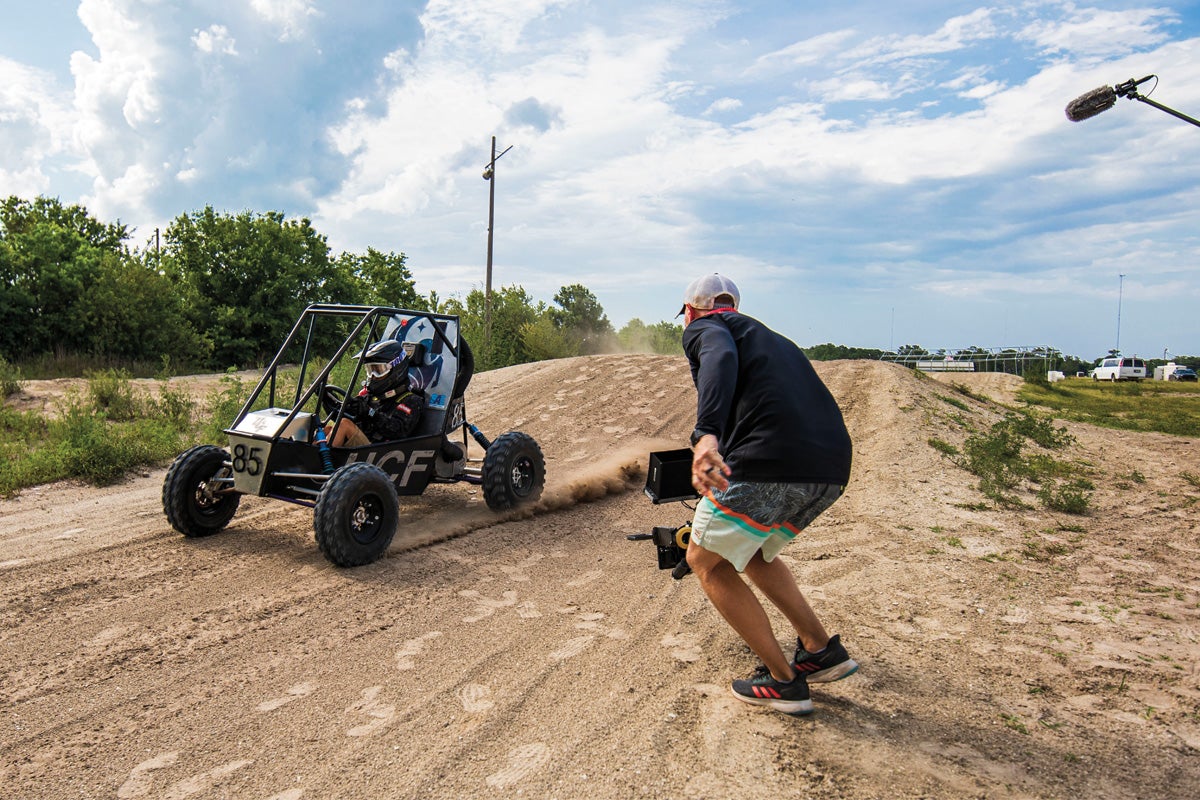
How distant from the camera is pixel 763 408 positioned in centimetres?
354

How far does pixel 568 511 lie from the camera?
845 centimetres

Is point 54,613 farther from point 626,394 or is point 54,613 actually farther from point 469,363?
point 626,394

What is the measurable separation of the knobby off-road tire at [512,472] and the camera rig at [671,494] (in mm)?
3518

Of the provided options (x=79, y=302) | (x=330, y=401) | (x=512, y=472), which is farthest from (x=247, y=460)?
(x=79, y=302)

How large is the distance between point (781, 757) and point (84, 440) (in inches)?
401

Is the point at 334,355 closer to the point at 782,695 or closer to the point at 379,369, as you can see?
the point at 379,369

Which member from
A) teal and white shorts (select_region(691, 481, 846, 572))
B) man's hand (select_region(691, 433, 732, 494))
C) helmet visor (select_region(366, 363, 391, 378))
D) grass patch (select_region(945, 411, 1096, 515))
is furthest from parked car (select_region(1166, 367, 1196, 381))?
man's hand (select_region(691, 433, 732, 494))

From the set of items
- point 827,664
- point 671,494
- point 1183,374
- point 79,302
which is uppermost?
point 79,302

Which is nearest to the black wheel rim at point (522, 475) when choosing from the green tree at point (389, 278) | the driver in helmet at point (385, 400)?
the driver in helmet at point (385, 400)

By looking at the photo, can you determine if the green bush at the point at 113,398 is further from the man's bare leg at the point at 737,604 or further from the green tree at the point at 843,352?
the green tree at the point at 843,352

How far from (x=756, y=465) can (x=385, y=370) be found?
4748 millimetres

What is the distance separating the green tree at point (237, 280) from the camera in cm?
3178

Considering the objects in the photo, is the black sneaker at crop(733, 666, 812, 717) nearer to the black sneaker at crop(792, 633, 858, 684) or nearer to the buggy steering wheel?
the black sneaker at crop(792, 633, 858, 684)

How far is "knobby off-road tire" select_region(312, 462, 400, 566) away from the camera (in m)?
5.82
